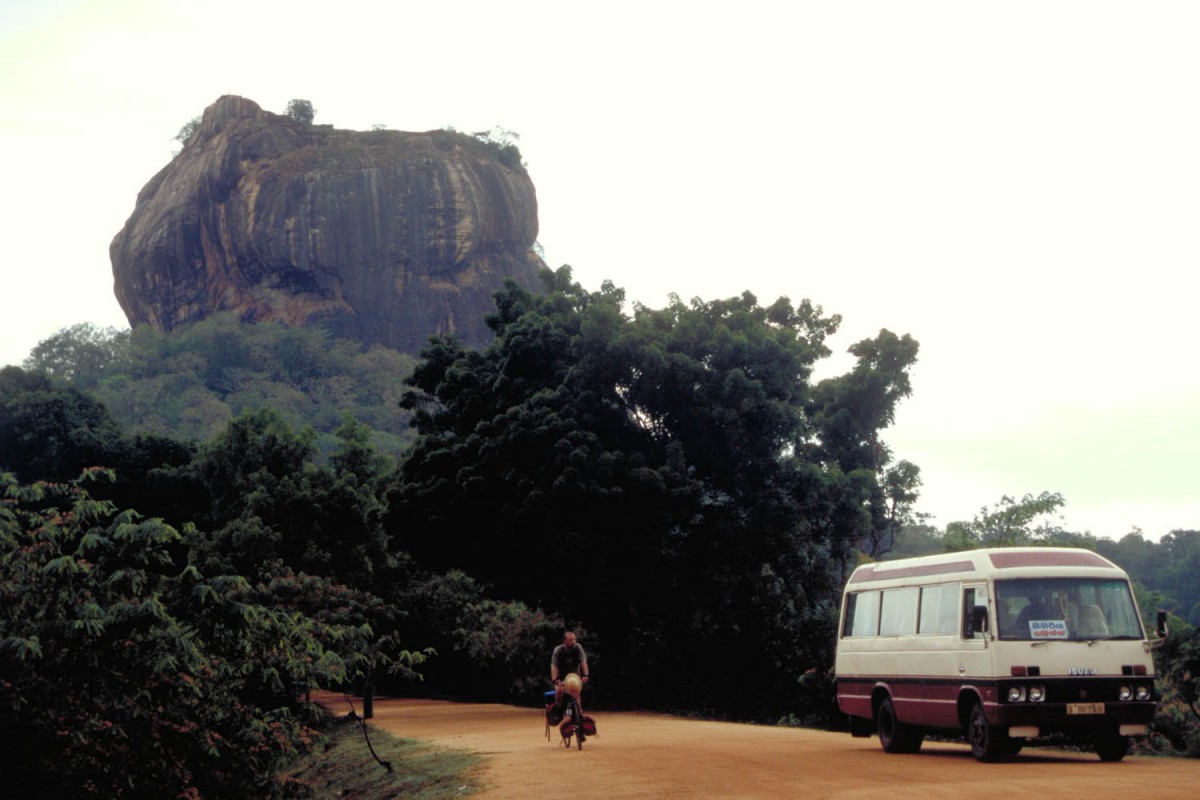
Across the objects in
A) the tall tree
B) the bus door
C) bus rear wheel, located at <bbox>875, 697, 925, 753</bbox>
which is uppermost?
the tall tree

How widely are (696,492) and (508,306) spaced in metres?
8.48

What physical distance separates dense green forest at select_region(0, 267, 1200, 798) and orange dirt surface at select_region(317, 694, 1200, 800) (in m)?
3.04

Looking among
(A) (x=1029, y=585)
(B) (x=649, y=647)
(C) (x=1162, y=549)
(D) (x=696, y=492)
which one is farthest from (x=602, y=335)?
(C) (x=1162, y=549)

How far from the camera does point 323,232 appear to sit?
12181 cm

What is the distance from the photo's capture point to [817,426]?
38219 mm

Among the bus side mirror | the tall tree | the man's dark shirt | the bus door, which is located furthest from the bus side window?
the tall tree

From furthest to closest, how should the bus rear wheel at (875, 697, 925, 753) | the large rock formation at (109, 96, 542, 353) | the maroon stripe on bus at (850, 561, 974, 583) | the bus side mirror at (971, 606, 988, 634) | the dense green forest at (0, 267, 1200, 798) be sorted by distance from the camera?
1. the large rock formation at (109, 96, 542, 353)
2. the bus rear wheel at (875, 697, 925, 753)
3. the maroon stripe on bus at (850, 561, 974, 583)
4. the bus side mirror at (971, 606, 988, 634)
5. the dense green forest at (0, 267, 1200, 798)

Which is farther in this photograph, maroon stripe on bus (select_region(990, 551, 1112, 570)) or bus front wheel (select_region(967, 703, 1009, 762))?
maroon stripe on bus (select_region(990, 551, 1112, 570))

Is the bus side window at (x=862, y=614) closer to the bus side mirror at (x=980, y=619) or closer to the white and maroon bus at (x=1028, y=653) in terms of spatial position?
the white and maroon bus at (x=1028, y=653)

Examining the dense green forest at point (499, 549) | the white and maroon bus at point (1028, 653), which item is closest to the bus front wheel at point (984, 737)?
the white and maroon bus at point (1028, 653)

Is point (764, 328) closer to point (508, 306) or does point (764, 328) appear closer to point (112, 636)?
point (508, 306)

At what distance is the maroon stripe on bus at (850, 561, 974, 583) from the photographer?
53.8 feet

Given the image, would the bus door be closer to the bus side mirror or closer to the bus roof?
the bus side mirror

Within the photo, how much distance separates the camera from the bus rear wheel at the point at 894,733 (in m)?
Result: 17.7
